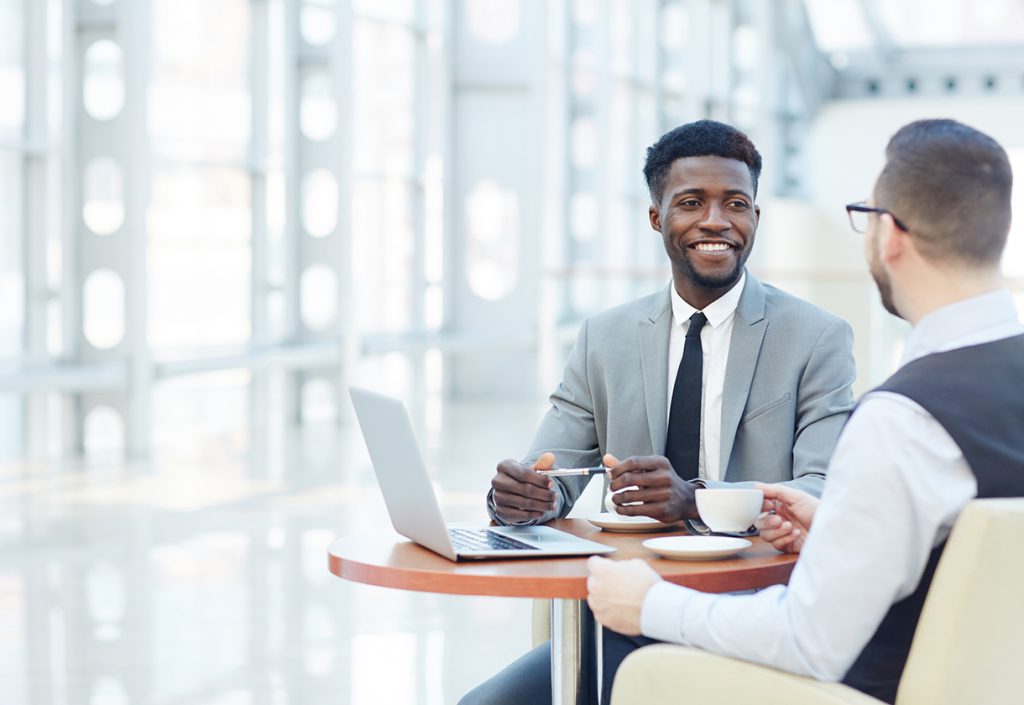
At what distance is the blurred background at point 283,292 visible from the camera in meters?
3.96

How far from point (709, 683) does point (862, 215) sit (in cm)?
56

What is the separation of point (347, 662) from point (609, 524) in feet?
5.49

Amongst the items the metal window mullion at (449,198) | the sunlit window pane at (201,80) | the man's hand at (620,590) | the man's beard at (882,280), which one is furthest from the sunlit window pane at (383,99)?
the man's beard at (882,280)

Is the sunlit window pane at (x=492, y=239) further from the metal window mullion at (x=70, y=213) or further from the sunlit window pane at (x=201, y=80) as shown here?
the metal window mullion at (x=70, y=213)

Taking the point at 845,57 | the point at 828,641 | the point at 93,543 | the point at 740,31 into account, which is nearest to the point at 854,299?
the point at 93,543

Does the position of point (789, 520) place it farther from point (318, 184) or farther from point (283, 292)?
point (318, 184)

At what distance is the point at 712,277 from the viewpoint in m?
2.39

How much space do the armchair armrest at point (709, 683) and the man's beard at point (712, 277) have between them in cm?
90

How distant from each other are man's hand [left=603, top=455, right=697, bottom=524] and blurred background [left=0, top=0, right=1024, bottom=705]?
624 millimetres

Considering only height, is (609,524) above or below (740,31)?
below

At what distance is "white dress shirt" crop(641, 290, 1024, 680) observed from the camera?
1.45m

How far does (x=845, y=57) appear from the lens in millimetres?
20109

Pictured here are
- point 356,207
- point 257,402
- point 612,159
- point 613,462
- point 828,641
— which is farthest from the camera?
point 612,159

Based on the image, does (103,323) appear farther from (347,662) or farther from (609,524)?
(609,524)
